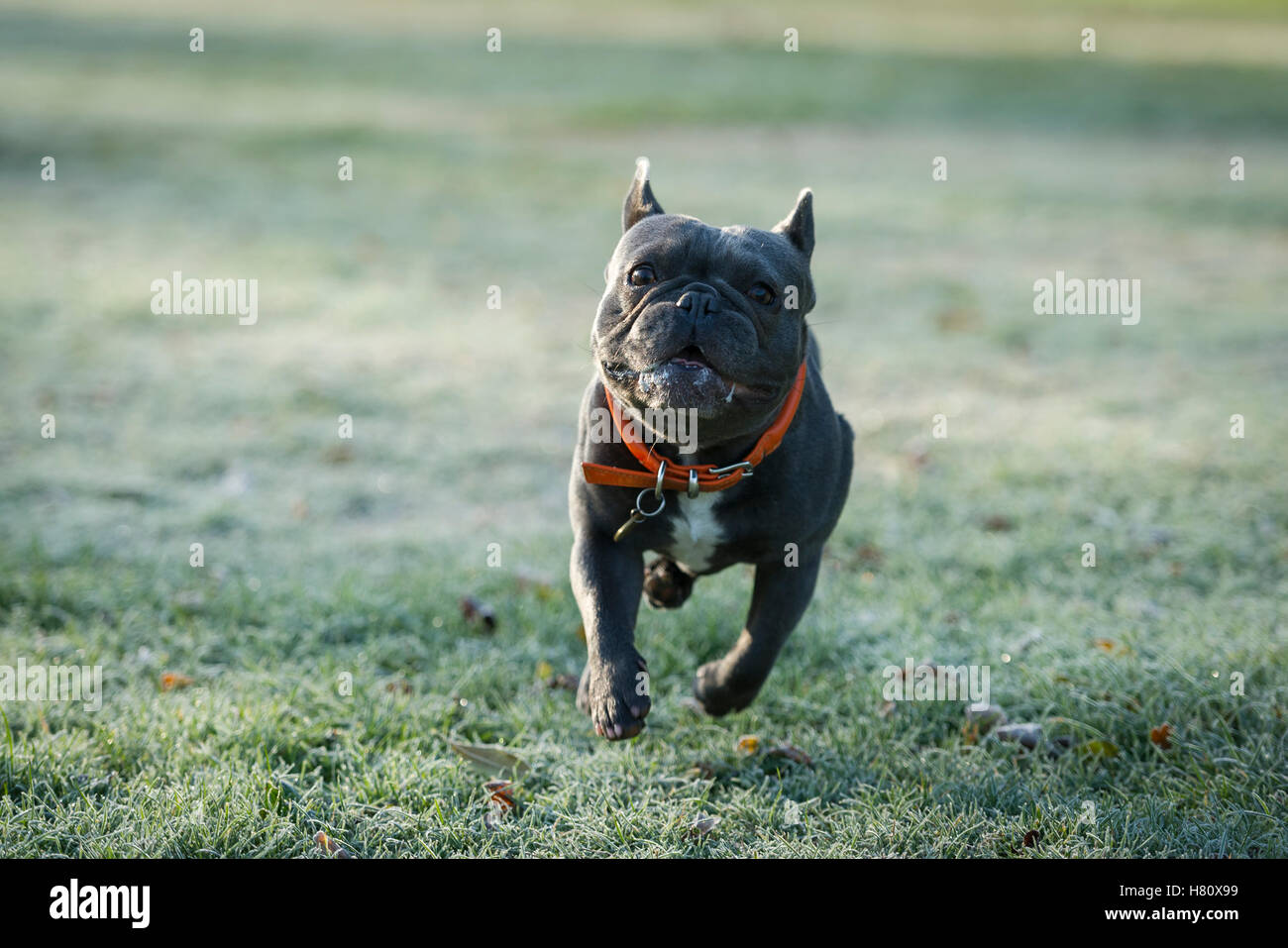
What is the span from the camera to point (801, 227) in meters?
3.70

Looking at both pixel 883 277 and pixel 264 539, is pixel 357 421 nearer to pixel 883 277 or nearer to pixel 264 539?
pixel 264 539

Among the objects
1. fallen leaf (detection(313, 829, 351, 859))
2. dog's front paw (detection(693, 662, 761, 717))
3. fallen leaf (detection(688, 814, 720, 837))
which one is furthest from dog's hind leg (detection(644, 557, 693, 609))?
fallen leaf (detection(313, 829, 351, 859))

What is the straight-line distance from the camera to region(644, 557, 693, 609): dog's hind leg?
4230 millimetres

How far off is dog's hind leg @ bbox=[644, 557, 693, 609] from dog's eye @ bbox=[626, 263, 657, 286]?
1127 millimetres

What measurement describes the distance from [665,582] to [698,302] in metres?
1.30

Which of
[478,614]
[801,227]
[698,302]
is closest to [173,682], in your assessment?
[478,614]

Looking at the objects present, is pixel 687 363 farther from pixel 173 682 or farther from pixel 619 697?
pixel 173 682

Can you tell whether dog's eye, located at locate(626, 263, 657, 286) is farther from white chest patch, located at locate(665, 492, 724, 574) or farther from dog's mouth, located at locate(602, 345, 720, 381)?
white chest patch, located at locate(665, 492, 724, 574)

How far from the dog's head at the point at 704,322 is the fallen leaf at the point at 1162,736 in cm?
185

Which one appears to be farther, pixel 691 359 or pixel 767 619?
pixel 767 619

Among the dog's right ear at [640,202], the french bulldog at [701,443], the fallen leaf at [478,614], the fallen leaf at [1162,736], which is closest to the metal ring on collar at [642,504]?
the french bulldog at [701,443]

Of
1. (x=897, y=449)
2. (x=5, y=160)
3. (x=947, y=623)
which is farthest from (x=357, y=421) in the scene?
(x=5, y=160)

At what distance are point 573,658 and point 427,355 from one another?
16.1 ft

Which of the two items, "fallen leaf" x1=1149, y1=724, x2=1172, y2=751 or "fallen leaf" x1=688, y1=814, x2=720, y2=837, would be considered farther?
"fallen leaf" x1=1149, y1=724, x2=1172, y2=751
